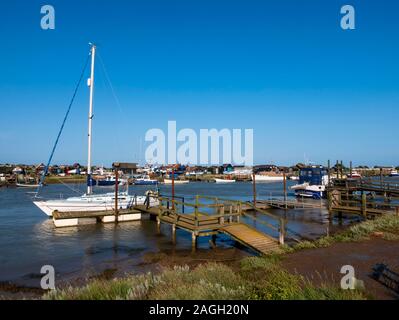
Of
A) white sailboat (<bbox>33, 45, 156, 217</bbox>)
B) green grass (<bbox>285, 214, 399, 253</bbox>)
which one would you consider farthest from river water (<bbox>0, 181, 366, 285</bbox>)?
green grass (<bbox>285, 214, 399, 253</bbox>)

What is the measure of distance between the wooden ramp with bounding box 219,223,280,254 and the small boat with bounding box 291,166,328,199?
32.6m

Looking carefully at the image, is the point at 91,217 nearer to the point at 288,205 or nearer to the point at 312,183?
the point at 288,205

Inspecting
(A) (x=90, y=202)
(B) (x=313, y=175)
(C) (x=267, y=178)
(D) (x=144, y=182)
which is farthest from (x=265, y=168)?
(A) (x=90, y=202)

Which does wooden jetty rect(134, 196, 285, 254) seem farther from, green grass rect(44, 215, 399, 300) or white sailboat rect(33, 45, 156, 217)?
white sailboat rect(33, 45, 156, 217)

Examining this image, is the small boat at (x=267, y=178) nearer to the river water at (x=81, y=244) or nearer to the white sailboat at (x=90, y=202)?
the river water at (x=81, y=244)

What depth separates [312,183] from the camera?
52531mm

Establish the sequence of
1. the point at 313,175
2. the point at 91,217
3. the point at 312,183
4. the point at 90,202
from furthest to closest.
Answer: the point at 313,175 → the point at 312,183 → the point at 90,202 → the point at 91,217

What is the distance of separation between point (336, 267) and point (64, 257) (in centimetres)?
1373

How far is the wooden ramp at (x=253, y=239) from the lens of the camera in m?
15.6

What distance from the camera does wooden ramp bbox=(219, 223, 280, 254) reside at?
51.2ft

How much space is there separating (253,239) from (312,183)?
39208 millimetres
